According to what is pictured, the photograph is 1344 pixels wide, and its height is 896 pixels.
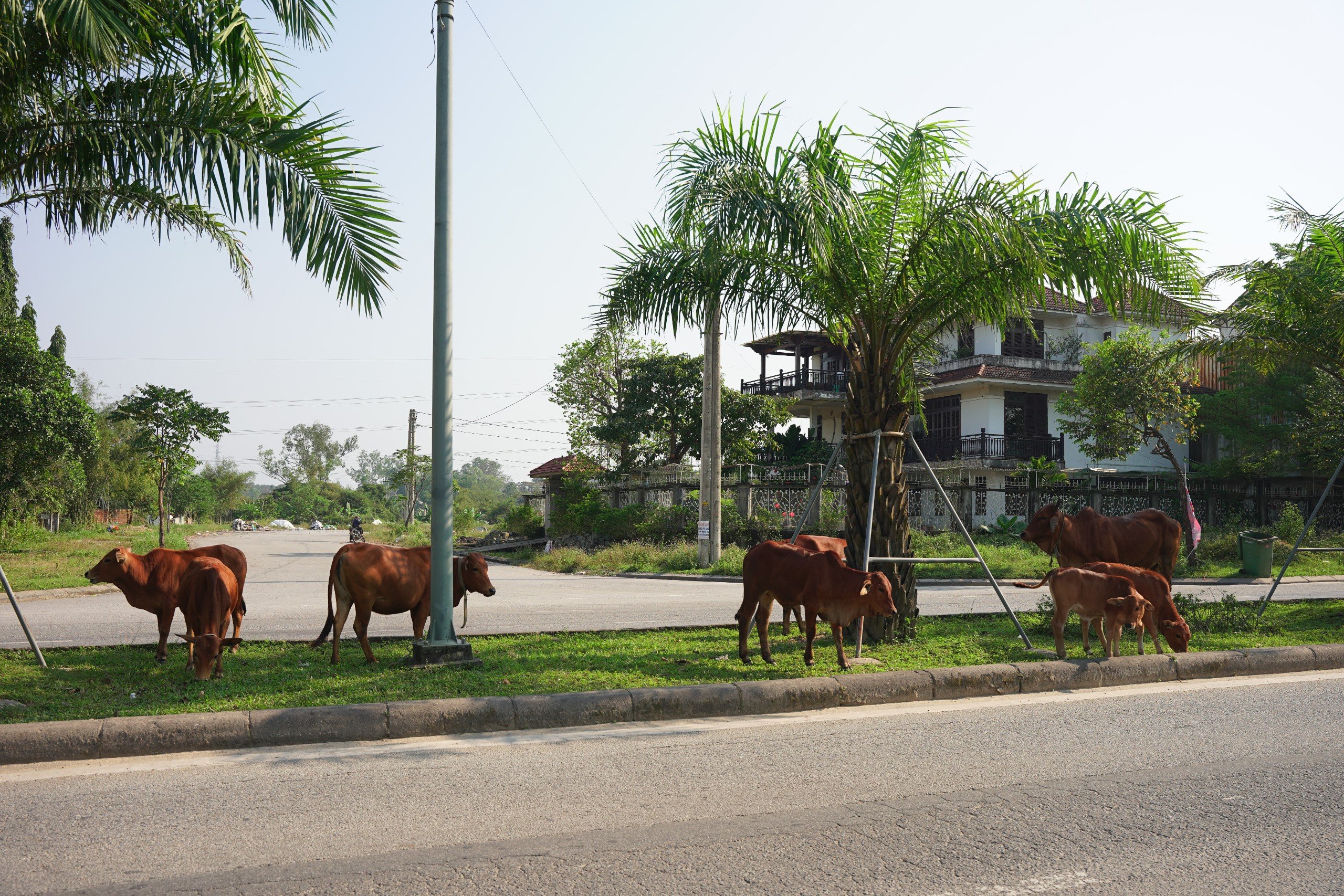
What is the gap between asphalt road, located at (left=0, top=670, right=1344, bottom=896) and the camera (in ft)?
12.3

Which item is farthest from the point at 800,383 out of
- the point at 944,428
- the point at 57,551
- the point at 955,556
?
the point at 57,551

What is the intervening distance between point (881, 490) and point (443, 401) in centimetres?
421

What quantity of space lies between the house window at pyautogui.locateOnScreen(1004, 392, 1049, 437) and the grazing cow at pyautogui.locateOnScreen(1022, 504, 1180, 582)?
2528 cm

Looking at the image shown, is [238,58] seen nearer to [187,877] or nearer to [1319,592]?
[187,877]

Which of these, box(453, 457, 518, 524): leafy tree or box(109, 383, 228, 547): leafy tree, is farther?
box(453, 457, 518, 524): leafy tree

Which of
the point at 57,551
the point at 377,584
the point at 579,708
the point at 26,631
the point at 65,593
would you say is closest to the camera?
the point at 579,708

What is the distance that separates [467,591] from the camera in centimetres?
854

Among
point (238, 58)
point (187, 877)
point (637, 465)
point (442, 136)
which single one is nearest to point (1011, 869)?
point (187, 877)

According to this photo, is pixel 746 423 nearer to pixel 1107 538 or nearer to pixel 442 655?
pixel 1107 538

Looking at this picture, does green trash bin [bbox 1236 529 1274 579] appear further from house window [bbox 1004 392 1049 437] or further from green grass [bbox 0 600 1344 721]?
house window [bbox 1004 392 1049 437]

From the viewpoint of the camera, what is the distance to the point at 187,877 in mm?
3725

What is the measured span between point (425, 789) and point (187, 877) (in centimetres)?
130

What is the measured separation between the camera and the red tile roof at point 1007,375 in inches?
1318

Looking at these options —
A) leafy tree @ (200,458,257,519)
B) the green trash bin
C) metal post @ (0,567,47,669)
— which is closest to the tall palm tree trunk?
metal post @ (0,567,47,669)
